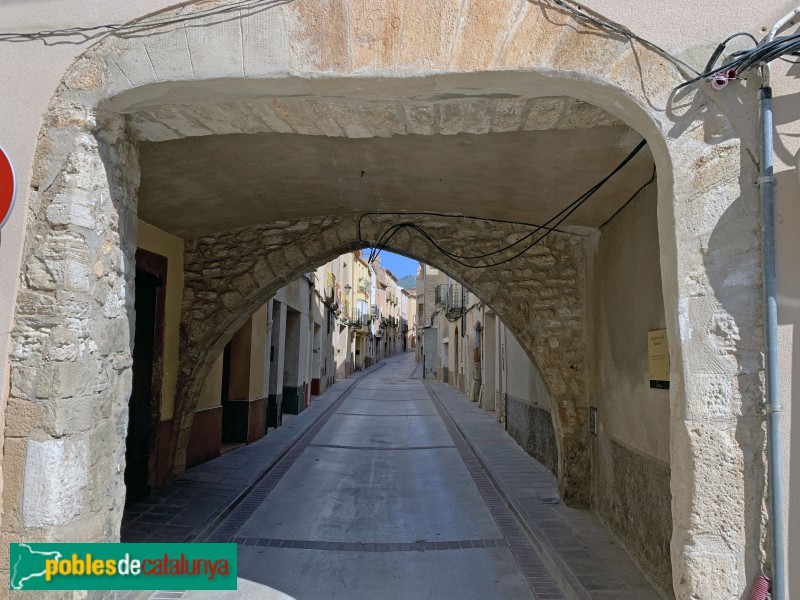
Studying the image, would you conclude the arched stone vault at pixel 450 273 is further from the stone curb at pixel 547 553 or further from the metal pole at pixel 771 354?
the metal pole at pixel 771 354

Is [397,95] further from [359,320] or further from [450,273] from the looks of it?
[359,320]

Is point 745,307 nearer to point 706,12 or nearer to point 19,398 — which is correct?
point 706,12

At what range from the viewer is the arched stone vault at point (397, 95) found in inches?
85.9

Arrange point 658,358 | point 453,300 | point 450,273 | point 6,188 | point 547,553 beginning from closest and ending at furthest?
point 6,188, point 658,358, point 547,553, point 450,273, point 453,300

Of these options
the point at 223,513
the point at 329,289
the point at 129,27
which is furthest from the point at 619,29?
the point at 329,289

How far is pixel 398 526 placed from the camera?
5.43 meters

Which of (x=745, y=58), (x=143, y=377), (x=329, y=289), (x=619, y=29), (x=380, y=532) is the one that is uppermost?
(x=329, y=289)

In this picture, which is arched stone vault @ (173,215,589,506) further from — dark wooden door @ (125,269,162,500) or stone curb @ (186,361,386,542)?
stone curb @ (186,361,386,542)

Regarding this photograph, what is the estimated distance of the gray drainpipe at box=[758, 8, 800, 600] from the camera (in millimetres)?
2090

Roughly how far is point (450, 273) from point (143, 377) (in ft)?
11.9

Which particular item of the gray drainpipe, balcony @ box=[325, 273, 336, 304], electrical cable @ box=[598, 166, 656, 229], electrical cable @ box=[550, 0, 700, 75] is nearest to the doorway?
electrical cable @ box=[598, 166, 656, 229]

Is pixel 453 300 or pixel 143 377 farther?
pixel 453 300

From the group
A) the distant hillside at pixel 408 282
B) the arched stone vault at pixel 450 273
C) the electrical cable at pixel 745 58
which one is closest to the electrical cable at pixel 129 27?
the electrical cable at pixel 745 58

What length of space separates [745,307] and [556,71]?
4.01 ft
